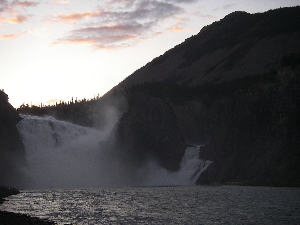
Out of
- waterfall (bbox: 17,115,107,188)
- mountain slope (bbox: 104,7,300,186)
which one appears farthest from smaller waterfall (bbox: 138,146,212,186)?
waterfall (bbox: 17,115,107,188)

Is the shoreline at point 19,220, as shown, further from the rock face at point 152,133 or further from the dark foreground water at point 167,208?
the rock face at point 152,133

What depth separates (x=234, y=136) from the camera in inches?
4427

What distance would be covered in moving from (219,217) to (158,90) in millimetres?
95894

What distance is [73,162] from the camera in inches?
4624

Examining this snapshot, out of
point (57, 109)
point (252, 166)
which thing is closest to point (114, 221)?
point (252, 166)

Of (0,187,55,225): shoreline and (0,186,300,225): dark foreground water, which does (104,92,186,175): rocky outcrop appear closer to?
(0,186,300,225): dark foreground water

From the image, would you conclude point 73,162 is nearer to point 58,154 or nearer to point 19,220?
point 58,154

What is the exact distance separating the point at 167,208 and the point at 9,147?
53944 millimetres

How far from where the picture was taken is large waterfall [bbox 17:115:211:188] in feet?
358

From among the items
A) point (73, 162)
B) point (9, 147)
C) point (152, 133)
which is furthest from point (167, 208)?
point (152, 133)

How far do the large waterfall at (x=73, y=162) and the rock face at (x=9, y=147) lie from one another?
3071mm

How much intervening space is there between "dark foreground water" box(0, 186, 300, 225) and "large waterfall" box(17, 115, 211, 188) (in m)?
37.3

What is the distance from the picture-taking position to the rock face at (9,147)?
98500 mm

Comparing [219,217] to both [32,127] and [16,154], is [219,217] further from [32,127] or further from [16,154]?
[32,127]
